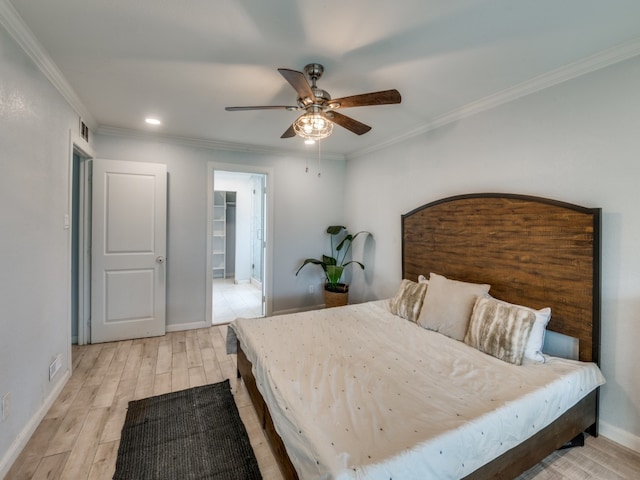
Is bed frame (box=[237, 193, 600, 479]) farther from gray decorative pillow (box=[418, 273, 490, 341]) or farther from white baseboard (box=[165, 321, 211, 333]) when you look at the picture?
white baseboard (box=[165, 321, 211, 333])

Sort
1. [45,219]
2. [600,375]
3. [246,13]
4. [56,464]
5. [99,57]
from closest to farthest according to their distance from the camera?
[246,13], [56,464], [600,375], [99,57], [45,219]

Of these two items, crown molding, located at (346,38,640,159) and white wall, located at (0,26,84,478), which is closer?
white wall, located at (0,26,84,478)

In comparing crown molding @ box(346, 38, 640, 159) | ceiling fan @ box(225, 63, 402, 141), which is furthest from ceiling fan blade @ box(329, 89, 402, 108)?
crown molding @ box(346, 38, 640, 159)

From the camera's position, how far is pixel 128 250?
11.0 feet

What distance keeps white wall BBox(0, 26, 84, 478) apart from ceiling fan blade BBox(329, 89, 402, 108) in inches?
73.6

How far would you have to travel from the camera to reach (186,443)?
1824mm

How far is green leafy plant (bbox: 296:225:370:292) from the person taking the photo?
4.06 metres

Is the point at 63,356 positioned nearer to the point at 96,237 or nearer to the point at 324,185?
the point at 96,237

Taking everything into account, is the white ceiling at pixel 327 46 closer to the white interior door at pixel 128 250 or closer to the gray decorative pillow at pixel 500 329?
the white interior door at pixel 128 250

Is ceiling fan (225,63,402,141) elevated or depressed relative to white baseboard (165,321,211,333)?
elevated

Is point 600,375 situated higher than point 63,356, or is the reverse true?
point 600,375

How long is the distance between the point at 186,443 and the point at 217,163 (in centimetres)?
309

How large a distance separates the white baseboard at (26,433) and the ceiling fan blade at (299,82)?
255 centimetres

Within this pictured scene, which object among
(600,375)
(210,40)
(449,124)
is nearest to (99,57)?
(210,40)
